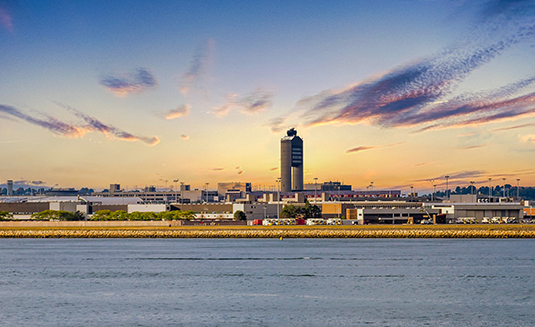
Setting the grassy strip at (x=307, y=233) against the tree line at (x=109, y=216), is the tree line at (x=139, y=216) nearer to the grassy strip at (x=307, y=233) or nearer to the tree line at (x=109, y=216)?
the tree line at (x=109, y=216)

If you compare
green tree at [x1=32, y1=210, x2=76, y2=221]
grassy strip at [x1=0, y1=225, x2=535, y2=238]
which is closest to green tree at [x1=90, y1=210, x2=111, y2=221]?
green tree at [x1=32, y1=210, x2=76, y2=221]

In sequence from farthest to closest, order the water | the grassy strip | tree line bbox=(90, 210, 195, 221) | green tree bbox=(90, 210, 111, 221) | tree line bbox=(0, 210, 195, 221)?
tree line bbox=(0, 210, 195, 221) → tree line bbox=(90, 210, 195, 221) → green tree bbox=(90, 210, 111, 221) → the grassy strip → the water

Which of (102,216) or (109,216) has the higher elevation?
(102,216)

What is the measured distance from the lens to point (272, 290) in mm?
48125

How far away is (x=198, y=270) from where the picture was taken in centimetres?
6375

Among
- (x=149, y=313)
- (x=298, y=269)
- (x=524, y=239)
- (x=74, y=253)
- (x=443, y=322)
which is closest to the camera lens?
(x=443, y=322)

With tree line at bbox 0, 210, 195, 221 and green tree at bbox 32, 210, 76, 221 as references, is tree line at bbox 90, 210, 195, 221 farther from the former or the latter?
green tree at bbox 32, 210, 76, 221

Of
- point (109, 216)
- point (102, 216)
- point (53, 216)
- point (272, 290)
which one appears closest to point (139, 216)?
point (109, 216)

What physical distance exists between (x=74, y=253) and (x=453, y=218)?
502 ft

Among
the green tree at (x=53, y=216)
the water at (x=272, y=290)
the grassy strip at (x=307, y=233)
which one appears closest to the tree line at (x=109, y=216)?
the green tree at (x=53, y=216)

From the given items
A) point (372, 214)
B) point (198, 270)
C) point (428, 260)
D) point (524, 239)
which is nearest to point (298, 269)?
point (198, 270)

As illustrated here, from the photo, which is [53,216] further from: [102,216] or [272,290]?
[272,290]

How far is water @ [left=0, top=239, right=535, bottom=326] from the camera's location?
120ft

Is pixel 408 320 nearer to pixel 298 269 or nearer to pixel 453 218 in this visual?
pixel 298 269
